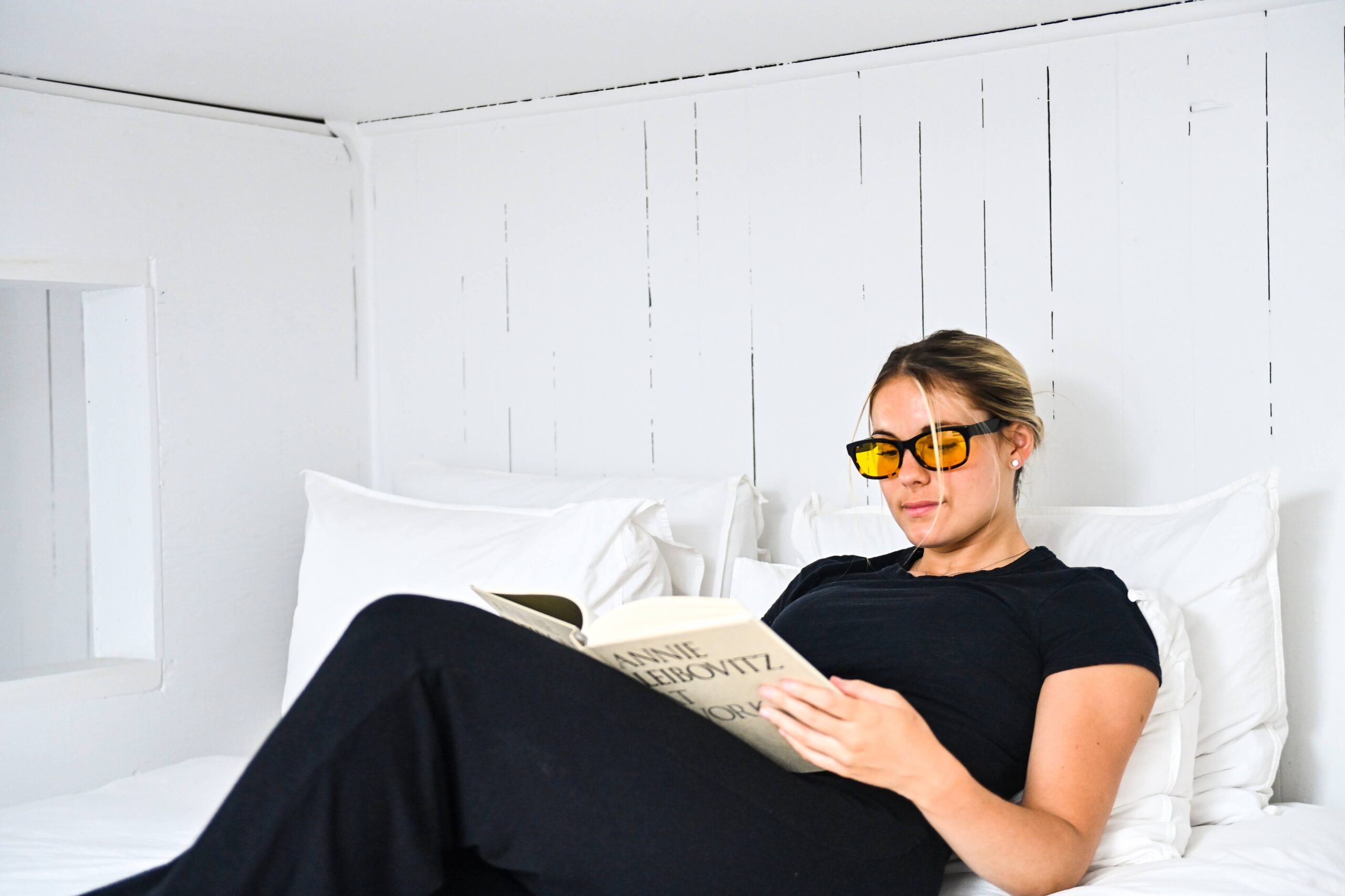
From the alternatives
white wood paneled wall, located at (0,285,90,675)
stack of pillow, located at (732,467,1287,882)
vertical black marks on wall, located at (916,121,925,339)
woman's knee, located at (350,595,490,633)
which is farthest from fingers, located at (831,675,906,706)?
A: white wood paneled wall, located at (0,285,90,675)

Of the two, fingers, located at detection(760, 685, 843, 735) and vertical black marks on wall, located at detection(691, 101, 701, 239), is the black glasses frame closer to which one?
fingers, located at detection(760, 685, 843, 735)

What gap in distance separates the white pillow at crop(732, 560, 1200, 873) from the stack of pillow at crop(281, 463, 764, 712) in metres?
0.87

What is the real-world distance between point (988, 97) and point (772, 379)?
0.73 metres

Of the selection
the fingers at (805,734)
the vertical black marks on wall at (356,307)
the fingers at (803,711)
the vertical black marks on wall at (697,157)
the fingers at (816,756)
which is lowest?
the fingers at (816,756)

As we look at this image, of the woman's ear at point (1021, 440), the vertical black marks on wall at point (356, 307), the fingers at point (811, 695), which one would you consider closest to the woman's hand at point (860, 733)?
the fingers at point (811, 695)

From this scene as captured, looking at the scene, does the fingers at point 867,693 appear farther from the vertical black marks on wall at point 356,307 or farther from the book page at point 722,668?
the vertical black marks on wall at point 356,307

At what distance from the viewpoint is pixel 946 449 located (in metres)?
1.66

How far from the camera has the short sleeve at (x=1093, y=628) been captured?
138 centimetres

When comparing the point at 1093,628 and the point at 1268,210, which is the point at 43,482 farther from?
the point at 1268,210

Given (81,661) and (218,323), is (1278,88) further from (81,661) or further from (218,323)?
(81,661)

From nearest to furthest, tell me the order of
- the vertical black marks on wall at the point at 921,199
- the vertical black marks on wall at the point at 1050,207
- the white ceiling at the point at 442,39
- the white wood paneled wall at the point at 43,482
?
the white ceiling at the point at 442,39
the vertical black marks on wall at the point at 1050,207
the vertical black marks on wall at the point at 921,199
the white wood paneled wall at the point at 43,482

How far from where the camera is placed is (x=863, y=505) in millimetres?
2326

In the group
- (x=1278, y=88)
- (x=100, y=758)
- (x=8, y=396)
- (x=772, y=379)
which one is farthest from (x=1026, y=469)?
(x=8, y=396)

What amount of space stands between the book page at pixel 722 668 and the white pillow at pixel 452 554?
0.84 meters
